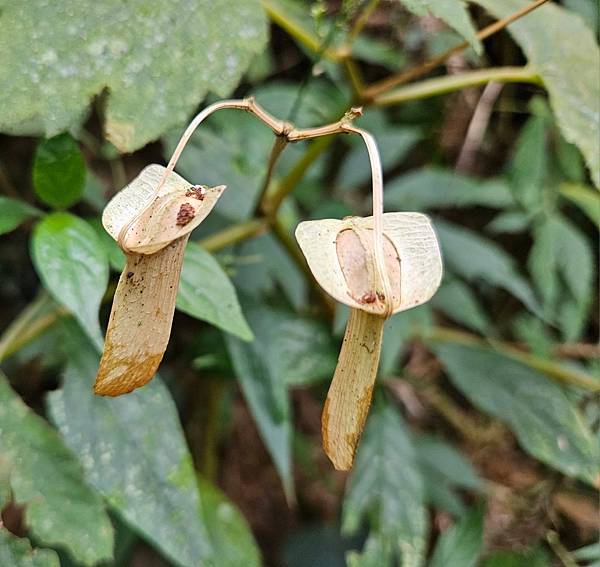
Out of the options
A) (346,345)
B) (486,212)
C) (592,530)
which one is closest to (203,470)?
(592,530)

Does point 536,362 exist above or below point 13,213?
below

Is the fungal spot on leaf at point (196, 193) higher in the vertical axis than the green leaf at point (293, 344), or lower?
higher

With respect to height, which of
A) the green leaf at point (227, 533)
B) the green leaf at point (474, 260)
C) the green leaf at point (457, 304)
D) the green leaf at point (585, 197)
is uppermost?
the green leaf at point (585, 197)

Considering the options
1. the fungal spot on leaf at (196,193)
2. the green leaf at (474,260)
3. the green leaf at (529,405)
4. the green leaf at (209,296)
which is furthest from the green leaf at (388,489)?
the fungal spot on leaf at (196,193)

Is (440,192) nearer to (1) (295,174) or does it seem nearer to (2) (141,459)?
(1) (295,174)

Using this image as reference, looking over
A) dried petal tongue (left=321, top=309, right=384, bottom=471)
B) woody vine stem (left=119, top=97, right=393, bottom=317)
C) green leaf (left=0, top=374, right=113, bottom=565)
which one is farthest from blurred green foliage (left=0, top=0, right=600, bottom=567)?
dried petal tongue (left=321, top=309, right=384, bottom=471)

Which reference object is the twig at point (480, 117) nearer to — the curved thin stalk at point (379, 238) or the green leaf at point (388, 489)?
the green leaf at point (388, 489)

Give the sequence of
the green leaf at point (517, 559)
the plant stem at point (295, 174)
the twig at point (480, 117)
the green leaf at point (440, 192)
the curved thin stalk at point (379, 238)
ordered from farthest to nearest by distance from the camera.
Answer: the twig at point (480, 117)
the green leaf at point (440, 192)
the green leaf at point (517, 559)
the plant stem at point (295, 174)
the curved thin stalk at point (379, 238)

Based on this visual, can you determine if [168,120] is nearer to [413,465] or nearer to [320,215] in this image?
[320,215]

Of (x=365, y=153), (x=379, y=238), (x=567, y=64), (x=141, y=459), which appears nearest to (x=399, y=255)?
(x=379, y=238)
